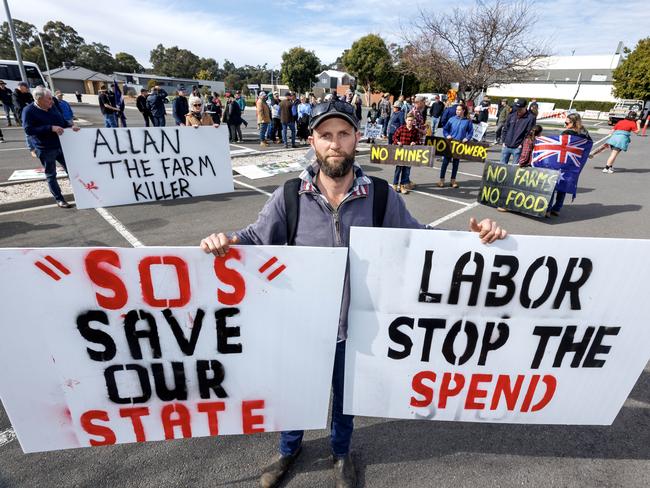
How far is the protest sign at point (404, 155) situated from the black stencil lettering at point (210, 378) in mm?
6630

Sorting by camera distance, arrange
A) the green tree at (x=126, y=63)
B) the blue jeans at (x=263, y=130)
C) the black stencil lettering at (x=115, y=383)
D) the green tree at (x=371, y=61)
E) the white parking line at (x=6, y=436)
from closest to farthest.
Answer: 1. the black stencil lettering at (x=115, y=383)
2. the white parking line at (x=6, y=436)
3. the blue jeans at (x=263, y=130)
4. the green tree at (x=371, y=61)
5. the green tree at (x=126, y=63)

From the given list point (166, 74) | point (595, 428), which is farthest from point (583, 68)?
point (166, 74)

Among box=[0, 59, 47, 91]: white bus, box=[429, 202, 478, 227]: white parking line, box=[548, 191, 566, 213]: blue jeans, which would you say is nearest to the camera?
box=[429, 202, 478, 227]: white parking line

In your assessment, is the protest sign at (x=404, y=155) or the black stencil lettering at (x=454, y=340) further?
the protest sign at (x=404, y=155)

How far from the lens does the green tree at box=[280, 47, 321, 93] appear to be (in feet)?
211

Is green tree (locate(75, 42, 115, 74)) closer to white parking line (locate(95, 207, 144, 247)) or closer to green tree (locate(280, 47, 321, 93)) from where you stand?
green tree (locate(280, 47, 321, 93))

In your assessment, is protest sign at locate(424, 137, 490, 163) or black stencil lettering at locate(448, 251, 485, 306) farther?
protest sign at locate(424, 137, 490, 163)

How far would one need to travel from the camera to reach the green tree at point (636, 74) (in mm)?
39781

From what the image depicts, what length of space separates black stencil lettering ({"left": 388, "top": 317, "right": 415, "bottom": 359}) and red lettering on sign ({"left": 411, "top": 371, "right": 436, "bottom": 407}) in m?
0.17

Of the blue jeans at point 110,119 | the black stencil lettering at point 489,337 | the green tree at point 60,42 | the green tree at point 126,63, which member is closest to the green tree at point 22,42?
the green tree at point 60,42

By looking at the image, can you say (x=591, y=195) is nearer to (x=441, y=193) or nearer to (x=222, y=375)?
(x=441, y=193)

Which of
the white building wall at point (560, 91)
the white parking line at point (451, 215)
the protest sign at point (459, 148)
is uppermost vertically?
the white building wall at point (560, 91)

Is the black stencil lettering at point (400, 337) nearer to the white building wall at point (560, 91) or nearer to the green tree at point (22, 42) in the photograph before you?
the white building wall at point (560, 91)

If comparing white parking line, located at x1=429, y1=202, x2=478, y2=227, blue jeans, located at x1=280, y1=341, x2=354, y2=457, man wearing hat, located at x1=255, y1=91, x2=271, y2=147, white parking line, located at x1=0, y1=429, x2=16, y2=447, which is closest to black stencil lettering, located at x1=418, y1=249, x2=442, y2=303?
blue jeans, located at x1=280, y1=341, x2=354, y2=457
